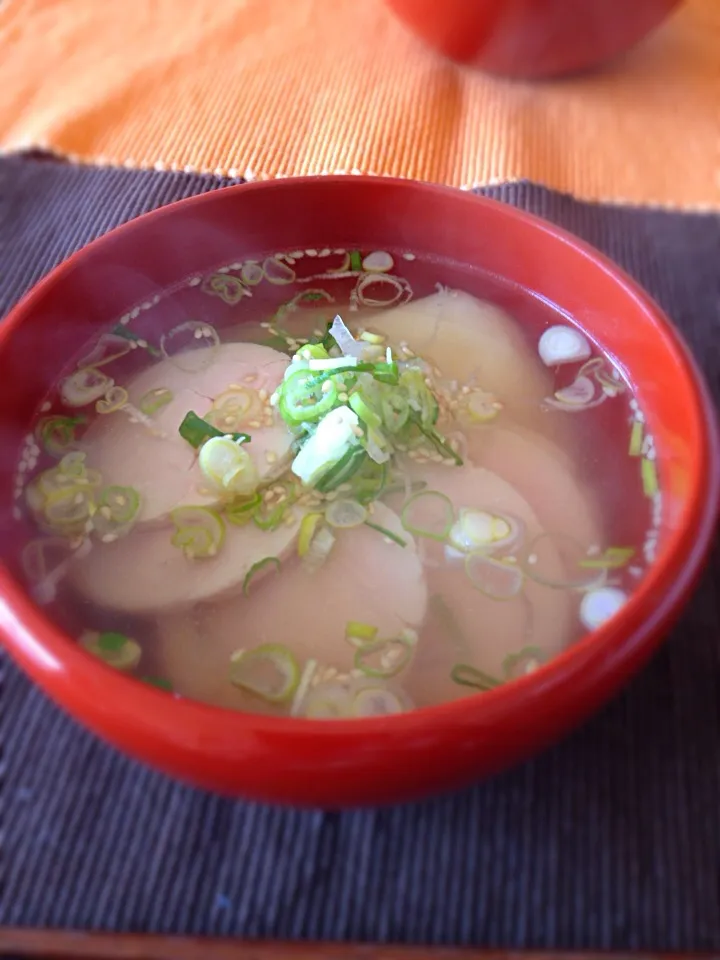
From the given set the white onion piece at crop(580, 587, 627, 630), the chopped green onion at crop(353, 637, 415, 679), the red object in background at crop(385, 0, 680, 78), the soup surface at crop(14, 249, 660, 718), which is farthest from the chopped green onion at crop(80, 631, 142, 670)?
the red object in background at crop(385, 0, 680, 78)

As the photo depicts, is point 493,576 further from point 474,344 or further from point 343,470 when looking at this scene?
point 474,344

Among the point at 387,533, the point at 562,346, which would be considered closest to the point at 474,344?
the point at 562,346

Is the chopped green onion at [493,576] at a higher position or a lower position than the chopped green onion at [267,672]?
lower

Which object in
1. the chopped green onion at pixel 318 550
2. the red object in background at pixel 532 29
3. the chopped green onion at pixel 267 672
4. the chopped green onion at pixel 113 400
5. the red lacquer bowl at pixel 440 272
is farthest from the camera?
the red object in background at pixel 532 29

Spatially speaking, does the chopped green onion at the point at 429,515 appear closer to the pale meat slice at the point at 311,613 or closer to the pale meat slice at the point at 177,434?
the pale meat slice at the point at 311,613

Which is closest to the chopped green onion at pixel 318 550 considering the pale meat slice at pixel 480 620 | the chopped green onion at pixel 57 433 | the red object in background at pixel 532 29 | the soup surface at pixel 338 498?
the soup surface at pixel 338 498

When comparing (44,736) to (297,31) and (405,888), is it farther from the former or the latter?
(297,31)

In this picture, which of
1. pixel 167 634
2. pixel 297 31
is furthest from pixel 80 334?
pixel 297 31
